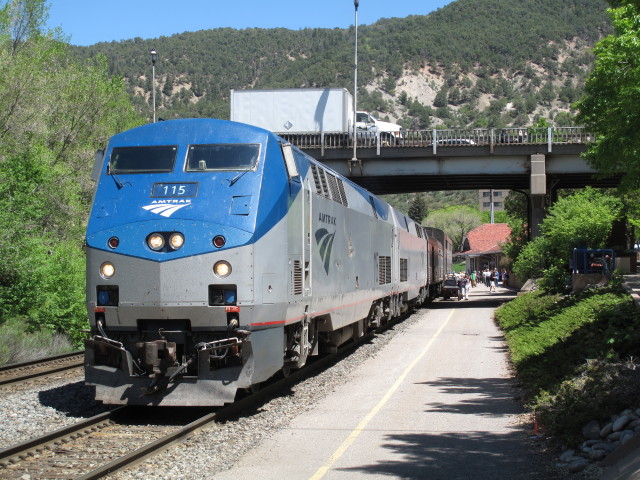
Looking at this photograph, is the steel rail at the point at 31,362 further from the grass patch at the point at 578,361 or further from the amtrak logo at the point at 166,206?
the grass patch at the point at 578,361

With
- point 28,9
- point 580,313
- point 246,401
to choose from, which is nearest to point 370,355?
point 580,313

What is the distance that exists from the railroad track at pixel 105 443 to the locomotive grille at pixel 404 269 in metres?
13.7

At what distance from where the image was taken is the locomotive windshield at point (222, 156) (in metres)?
10.6

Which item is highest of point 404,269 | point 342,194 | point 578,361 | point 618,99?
point 618,99

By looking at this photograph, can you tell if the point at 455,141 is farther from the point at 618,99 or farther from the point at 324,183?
the point at 324,183

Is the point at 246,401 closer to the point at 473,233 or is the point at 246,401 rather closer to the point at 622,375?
the point at 622,375

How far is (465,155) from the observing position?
37000mm

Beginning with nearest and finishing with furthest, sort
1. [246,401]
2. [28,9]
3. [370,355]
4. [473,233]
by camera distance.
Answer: [246,401], [370,355], [28,9], [473,233]

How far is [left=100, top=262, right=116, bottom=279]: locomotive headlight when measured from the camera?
10.1 metres

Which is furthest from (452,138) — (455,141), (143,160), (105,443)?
(105,443)

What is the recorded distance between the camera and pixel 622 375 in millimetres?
9992

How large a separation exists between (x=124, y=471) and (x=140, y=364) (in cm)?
248

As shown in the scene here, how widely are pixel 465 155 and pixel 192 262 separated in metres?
28.8

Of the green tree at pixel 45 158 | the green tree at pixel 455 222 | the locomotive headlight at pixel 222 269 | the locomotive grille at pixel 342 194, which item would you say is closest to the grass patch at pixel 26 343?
the green tree at pixel 45 158
